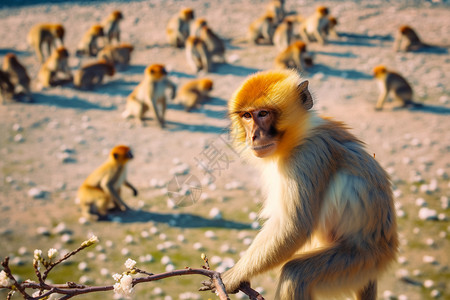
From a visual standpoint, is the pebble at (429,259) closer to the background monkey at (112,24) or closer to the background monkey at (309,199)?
the background monkey at (309,199)

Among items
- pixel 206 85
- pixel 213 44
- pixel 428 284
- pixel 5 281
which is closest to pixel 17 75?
pixel 206 85

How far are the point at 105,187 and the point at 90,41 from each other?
6.73 metres

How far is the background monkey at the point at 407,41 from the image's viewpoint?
35.4ft

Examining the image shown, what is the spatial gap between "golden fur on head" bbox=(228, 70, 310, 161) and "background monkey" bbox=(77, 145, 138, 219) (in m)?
3.61

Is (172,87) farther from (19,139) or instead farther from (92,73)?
(19,139)

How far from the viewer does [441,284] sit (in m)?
4.84

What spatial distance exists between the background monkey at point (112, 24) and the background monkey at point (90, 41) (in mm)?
297

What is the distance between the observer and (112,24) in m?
12.0

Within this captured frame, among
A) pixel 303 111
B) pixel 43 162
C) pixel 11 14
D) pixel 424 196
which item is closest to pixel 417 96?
pixel 424 196

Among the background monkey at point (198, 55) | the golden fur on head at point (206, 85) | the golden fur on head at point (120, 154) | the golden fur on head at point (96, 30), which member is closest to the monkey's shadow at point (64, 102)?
the golden fur on head at point (206, 85)

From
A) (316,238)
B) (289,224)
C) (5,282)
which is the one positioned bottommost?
(316,238)

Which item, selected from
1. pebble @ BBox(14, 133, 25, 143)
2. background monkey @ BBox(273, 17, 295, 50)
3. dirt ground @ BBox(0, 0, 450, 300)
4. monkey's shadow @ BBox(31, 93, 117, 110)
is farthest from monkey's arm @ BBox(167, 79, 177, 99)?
background monkey @ BBox(273, 17, 295, 50)

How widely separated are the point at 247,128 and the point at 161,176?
4.45 meters

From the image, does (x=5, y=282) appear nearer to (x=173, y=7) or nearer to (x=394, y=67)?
(x=394, y=67)
